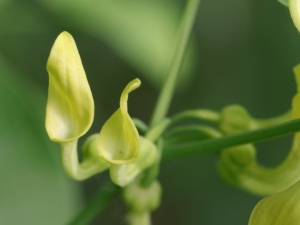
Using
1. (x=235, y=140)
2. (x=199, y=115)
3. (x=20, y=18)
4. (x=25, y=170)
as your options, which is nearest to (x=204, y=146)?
(x=235, y=140)

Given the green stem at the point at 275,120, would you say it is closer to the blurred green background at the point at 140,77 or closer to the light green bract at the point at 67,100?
the blurred green background at the point at 140,77

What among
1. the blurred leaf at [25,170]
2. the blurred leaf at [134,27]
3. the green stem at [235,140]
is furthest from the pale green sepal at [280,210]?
the blurred leaf at [134,27]

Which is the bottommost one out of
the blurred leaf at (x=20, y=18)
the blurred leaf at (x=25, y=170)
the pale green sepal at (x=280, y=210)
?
the blurred leaf at (x=25, y=170)

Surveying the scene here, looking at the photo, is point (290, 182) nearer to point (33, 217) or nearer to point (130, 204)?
point (130, 204)

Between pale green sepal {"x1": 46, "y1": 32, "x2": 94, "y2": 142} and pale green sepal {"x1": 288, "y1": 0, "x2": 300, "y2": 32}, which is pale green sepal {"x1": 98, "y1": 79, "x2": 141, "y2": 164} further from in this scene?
pale green sepal {"x1": 288, "y1": 0, "x2": 300, "y2": 32}

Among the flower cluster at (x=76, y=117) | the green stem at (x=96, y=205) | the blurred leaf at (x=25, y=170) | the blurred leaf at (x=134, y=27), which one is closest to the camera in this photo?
the flower cluster at (x=76, y=117)

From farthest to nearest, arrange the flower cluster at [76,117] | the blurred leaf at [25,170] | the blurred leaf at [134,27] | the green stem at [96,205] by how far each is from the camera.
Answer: the blurred leaf at [134,27]
the blurred leaf at [25,170]
the green stem at [96,205]
the flower cluster at [76,117]
